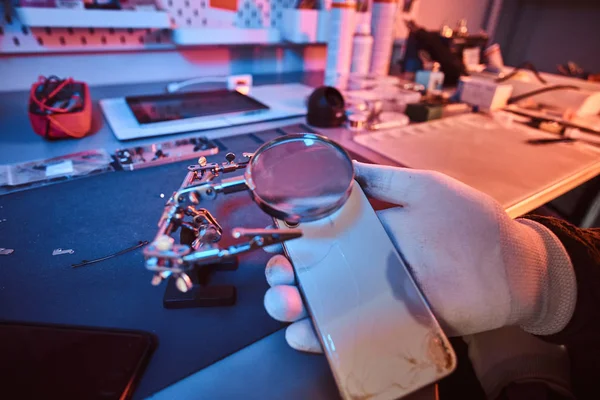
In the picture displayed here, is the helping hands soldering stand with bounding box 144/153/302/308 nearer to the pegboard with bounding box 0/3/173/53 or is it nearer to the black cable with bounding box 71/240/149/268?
the black cable with bounding box 71/240/149/268

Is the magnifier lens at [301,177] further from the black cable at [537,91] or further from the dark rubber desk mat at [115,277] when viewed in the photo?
the black cable at [537,91]

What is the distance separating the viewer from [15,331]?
18.1 inches

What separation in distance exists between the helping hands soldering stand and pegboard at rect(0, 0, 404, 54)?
1129 mm

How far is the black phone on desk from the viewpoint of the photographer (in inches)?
15.8

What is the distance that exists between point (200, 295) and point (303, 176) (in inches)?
9.3

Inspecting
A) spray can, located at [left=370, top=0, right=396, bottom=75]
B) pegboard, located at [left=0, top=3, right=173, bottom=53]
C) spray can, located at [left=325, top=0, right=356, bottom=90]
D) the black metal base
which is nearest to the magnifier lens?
the black metal base

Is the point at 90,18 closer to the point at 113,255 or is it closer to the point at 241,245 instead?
the point at 113,255

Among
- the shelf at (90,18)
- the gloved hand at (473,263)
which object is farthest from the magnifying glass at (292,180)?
the shelf at (90,18)

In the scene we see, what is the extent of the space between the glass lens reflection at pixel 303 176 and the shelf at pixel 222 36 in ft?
3.59

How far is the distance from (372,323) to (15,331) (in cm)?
48

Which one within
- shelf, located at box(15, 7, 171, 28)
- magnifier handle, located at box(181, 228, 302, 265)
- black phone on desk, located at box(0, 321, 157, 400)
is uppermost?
shelf, located at box(15, 7, 171, 28)

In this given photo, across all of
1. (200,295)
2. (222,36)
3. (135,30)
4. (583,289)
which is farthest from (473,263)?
(135,30)

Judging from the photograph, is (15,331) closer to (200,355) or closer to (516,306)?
(200,355)

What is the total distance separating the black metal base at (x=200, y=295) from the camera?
1.68 ft
